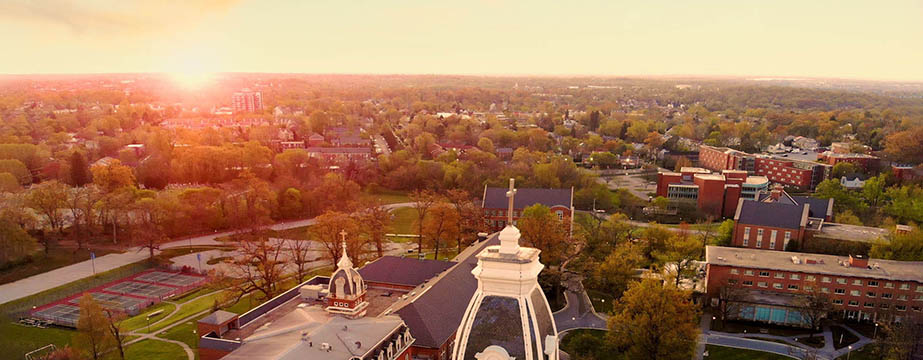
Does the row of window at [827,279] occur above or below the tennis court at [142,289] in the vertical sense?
above

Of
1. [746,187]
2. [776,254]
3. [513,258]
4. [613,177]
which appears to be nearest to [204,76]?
[613,177]

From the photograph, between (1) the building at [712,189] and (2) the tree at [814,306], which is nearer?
(2) the tree at [814,306]

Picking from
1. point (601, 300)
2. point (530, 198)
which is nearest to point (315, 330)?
point (601, 300)

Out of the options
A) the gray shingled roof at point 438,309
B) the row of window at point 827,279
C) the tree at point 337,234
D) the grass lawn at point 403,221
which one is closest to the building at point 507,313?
the gray shingled roof at point 438,309

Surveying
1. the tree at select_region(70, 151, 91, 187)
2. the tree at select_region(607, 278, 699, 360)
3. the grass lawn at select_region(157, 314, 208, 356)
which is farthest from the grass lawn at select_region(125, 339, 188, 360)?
the tree at select_region(70, 151, 91, 187)

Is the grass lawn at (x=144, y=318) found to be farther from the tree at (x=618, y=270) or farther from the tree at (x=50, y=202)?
the tree at (x=618, y=270)

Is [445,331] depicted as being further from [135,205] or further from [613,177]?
[613,177]

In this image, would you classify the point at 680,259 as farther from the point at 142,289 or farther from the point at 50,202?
the point at 50,202
